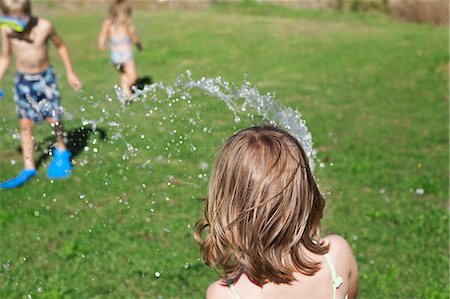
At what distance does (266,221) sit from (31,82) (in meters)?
4.95

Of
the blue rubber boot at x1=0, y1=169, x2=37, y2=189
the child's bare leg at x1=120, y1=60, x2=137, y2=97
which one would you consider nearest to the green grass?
the blue rubber boot at x1=0, y1=169, x2=37, y2=189

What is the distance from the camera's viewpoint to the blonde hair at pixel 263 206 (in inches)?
90.0

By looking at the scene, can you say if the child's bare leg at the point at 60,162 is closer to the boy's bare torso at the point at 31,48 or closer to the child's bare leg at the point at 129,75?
the boy's bare torso at the point at 31,48

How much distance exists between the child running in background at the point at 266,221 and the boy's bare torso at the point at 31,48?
190 inches

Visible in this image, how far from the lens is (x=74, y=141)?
772cm

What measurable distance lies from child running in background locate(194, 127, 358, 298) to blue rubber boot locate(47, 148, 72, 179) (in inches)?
175

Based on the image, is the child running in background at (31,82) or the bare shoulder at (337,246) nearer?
the bare shoulder at (337,246)

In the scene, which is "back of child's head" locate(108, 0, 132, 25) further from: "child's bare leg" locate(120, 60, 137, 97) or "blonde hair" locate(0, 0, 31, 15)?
"blonde hair" locate(0, 0, 31, 15)

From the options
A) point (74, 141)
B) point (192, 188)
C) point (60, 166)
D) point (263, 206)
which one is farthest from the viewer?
point (74, 141)

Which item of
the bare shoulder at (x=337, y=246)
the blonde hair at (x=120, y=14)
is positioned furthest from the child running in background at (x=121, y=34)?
the bare shoulder at (x=337, y=246)

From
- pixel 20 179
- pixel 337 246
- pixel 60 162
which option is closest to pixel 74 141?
pixel 60 162

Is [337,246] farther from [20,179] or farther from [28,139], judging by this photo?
[28,139]

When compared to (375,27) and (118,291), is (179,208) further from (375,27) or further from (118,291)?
(375,27)

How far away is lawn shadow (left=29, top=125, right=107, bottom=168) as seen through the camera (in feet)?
23.8
